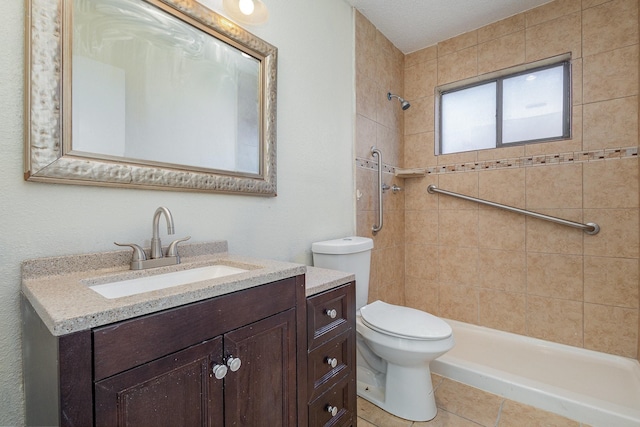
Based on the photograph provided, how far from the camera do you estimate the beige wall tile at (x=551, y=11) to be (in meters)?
1.95

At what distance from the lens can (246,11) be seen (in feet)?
4.15

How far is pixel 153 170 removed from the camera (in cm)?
103

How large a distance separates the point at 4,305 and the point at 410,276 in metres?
2.53

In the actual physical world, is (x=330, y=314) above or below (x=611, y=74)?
below

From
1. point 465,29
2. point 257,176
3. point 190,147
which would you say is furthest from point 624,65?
point 190,147

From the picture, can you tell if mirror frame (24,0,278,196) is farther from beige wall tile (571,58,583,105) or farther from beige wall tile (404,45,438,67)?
beige wall tile (571,58,583,105)

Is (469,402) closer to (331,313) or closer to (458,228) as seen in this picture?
(331,313)

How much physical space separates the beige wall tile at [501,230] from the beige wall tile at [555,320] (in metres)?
0.40

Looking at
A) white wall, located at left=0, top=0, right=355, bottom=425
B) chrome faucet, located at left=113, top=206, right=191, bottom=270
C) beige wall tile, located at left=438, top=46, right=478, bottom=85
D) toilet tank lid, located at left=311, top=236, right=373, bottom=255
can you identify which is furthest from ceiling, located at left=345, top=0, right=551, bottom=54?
chrome faucet, located at left=113, top=206, right=191, bottom=270

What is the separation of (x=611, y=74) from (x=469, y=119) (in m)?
0.85

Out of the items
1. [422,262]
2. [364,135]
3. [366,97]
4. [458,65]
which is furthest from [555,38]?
[422,262]

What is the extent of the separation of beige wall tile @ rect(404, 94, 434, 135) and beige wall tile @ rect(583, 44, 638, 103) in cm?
99

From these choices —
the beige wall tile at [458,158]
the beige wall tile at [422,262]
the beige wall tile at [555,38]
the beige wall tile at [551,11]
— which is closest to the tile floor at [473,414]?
the beige wall tile at [422,262]

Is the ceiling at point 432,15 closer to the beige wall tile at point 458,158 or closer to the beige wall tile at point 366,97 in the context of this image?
the beige wall tile at point 366,97
